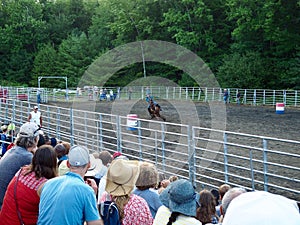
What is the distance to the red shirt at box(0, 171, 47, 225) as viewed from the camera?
4.07m

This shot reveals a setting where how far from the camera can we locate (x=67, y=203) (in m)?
3.61

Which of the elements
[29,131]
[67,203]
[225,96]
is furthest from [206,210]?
[225,96]

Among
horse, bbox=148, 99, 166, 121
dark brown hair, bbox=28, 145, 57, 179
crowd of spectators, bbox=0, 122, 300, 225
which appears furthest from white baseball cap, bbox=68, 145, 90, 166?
horse, bbox=148, 99, 166, 121

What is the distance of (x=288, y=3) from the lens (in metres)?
45.0

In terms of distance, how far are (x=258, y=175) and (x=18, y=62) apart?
58839 millimetres

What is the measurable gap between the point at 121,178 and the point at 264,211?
2.18m

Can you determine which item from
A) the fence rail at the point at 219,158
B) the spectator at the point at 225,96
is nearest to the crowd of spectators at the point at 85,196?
the fence rail at the point at 219,158

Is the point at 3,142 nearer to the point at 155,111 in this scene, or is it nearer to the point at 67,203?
the point at 67,203

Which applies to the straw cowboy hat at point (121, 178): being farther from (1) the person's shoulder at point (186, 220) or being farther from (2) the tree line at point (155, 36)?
(2) the tree line at point (155, 36)

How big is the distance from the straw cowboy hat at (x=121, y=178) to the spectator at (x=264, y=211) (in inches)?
78.3

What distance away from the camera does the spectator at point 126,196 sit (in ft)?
12.6

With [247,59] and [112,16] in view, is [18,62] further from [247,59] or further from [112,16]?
[247,59]

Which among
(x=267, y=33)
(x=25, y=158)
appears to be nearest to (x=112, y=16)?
(x=267, y=33)

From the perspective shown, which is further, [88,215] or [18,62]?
[18,62]
